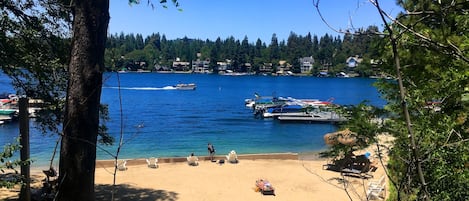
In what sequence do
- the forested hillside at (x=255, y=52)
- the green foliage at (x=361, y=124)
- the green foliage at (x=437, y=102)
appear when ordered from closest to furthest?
the green foliage at (x=437, y=102) → the green foliage at (x=361, y=124) → the forested hillside at (x=255, y=52)

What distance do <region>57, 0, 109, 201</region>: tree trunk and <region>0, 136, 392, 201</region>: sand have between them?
10.3 ft

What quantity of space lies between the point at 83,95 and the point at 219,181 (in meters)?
8.51

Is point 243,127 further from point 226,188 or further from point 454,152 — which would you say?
point 454,152

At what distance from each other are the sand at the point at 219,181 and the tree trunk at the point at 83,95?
313 centimetres

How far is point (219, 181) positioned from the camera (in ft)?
44.5

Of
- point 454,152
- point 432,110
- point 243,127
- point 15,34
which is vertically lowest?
point 243,127

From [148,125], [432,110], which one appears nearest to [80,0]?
[432,110]

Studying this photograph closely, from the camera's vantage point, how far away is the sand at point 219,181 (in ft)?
37.2

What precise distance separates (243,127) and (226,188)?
23.8 metres

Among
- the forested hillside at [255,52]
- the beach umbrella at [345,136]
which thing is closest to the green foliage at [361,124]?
the beach umbrella at [345,136]

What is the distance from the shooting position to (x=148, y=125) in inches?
1405

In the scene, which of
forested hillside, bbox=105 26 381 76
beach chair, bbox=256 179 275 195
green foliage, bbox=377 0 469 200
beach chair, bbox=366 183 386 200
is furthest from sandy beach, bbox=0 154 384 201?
forested hillside, bbox=105 26 381 76

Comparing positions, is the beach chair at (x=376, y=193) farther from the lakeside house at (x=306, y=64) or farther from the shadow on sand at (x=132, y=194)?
the lakeside house at (x=306, y=64)

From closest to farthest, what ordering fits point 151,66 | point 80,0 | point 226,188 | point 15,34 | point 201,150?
point 80,0, point 15,34, point 226,188, point 201,150, point 151,66
